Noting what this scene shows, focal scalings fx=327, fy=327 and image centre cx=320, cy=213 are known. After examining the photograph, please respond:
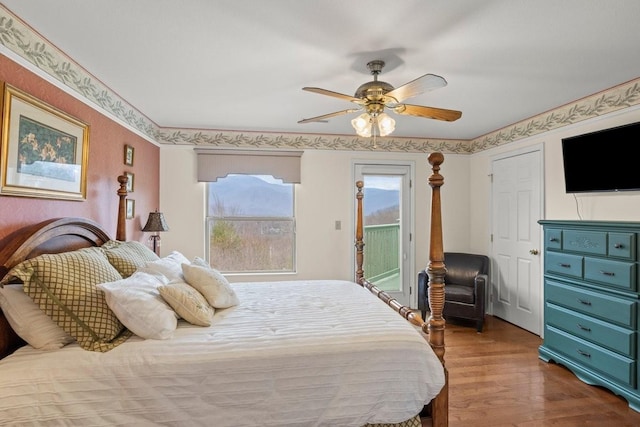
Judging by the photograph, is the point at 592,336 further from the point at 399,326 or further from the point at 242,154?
the point at 242,154

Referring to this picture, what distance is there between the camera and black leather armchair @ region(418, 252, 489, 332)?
12.4 ft

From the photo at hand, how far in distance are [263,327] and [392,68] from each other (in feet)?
6.51

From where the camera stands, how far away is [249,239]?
14.1ft

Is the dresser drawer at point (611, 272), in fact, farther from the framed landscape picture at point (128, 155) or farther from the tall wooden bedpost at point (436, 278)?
the framed landscape picture at point (128, 155)

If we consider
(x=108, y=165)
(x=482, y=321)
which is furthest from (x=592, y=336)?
(x=108, y=165)

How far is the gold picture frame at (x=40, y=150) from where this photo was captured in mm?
1780

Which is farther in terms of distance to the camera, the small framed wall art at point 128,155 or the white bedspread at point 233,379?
the small framed wall art at point 128,155

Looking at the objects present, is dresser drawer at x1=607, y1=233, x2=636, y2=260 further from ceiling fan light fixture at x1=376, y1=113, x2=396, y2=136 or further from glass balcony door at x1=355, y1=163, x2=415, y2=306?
glass balcony door at x1=355, y1=163, x2=415, y2=306

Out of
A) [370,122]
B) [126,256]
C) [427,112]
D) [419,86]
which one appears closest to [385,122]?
[370,122]

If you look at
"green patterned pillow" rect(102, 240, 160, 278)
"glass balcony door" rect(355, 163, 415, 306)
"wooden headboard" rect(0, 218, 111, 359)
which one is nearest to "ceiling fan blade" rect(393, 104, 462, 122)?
"green patterned pillow" rect(102, 240, 160, 278)

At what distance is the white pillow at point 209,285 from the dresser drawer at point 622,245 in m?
2.88

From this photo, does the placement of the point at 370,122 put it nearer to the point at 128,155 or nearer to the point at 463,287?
the point at 128,155

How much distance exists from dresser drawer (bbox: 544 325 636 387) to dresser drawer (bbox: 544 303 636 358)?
43 millimetres

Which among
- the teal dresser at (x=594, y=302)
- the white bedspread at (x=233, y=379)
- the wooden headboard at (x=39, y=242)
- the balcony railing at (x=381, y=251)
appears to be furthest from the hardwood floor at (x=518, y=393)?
the wooden headboard at (x=39, y=242)
